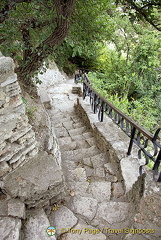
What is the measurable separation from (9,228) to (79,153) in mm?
2105

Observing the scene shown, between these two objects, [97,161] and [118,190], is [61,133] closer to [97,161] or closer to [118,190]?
[97,161]

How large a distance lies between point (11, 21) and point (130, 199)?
3.81 metres

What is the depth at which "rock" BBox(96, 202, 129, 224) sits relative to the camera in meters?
1.99

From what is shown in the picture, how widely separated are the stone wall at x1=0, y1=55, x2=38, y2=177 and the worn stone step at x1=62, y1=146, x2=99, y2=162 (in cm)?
136

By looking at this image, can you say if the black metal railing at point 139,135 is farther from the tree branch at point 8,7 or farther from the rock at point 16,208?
the tree branch at point 8,7


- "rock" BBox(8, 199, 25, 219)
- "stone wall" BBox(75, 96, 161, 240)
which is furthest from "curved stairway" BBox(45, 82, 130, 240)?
"rock" BBox(8, 199, 25, 219)

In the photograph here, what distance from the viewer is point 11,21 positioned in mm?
2873

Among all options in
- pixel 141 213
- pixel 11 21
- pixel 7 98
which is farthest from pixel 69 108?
pixel 141 213

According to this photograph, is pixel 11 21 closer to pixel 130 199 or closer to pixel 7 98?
pixel 7 98

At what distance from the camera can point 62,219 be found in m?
1.94

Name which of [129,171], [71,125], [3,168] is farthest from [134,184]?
[71,125]

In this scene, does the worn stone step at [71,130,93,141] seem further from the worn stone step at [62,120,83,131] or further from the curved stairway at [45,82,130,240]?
the worn stone step at [62,120,83,131]

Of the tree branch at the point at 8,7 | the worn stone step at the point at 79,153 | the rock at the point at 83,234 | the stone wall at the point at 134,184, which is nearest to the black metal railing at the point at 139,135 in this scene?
the stone wall at the point at 134,184

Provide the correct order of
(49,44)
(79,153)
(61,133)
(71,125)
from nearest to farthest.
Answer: (79,153)
(49,44)
(61,133)
(71,125)
